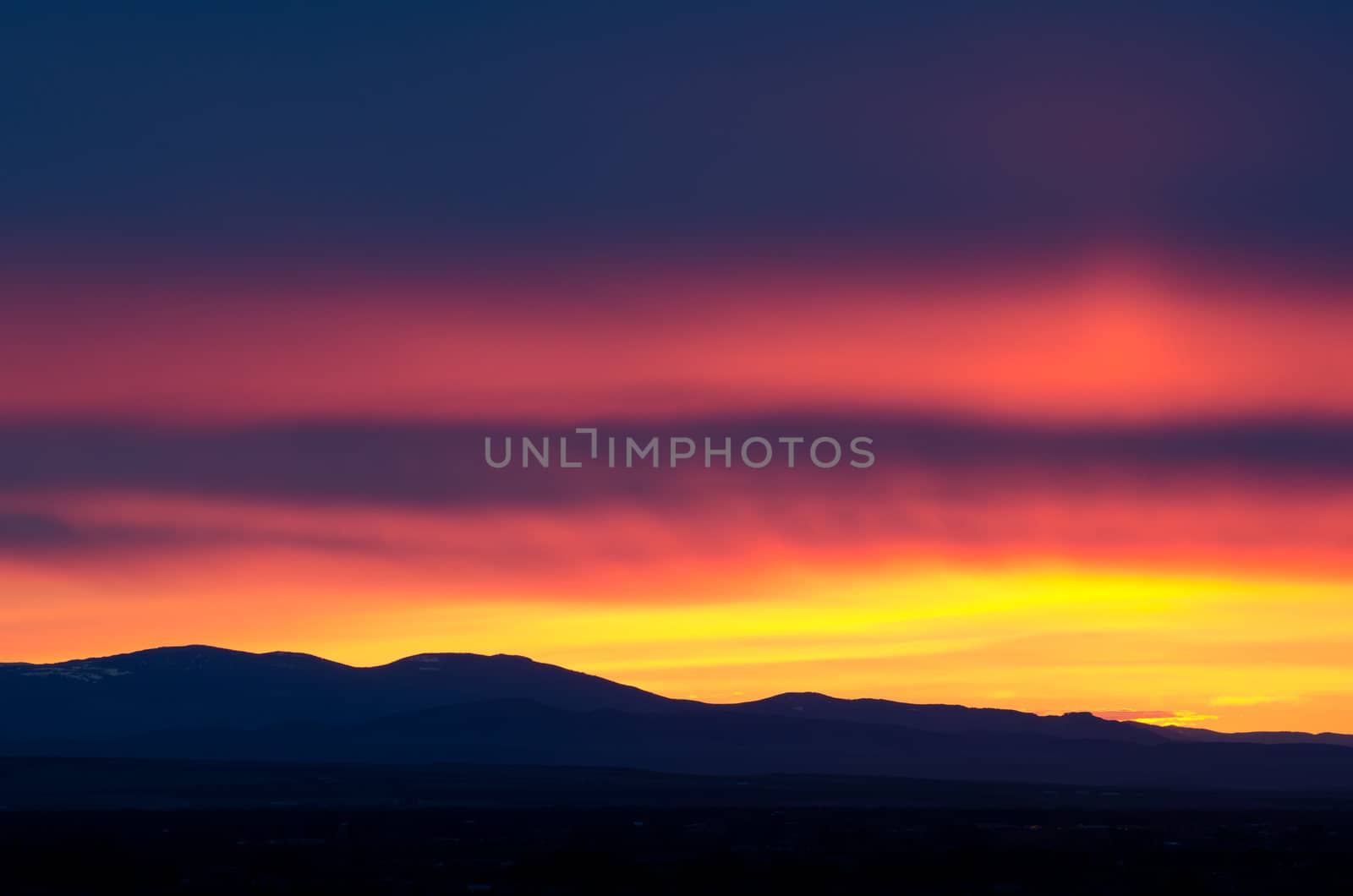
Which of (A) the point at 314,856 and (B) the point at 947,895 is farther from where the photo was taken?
(A) the point at 314,856

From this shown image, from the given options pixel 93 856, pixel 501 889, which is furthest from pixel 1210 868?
pixel 93 856

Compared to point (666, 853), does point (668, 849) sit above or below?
above

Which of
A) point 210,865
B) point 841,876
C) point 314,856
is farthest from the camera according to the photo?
point 314,856

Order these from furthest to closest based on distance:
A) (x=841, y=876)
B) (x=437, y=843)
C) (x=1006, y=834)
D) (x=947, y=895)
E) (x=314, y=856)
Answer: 1. (x=1006, y=834)
2. (x=437, y=843)
3. (x=314, y=856)
4. (x=841, y=876)
5. (x=947, y=895)

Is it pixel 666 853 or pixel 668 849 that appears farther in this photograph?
pixel 668 849

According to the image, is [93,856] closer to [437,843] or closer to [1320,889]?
[437,843]

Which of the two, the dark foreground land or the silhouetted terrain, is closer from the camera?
the silhouetted terrain

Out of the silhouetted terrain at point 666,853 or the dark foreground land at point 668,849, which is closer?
the silhouetted terrain at point 666,853
